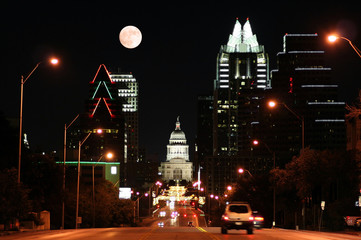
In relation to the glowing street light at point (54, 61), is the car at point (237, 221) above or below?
below

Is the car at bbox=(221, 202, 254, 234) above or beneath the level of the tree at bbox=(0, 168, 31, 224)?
beneath

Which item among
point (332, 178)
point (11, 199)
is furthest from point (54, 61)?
point (332, 178)

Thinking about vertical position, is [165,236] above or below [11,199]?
below

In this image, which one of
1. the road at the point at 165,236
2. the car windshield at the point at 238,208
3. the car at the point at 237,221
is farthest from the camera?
the car windshield at the point at 238,208

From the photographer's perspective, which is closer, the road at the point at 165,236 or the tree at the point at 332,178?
the road at the point at 165,236

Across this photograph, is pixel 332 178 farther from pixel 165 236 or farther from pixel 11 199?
pixel 11 199

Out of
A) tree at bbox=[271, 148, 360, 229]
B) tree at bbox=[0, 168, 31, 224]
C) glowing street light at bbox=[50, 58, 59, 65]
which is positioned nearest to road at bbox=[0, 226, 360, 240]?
tree at bbox=[0, 168, 31, 224]

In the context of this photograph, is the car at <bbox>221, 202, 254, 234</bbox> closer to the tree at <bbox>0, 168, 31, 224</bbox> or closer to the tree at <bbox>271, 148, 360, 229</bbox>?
the tree at <bbox>0, 168, 31, 224</bbox>

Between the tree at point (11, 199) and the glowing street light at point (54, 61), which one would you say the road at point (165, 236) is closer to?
the tree at point (11, 199)

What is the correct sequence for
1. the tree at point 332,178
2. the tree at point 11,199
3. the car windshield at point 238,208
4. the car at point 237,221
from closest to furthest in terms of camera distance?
1. the car at point 237,221
2. the car windshield at point 238,208
3. the tree at point 11,199
4. the tree at point 332,178

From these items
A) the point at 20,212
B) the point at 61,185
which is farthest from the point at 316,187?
→ the point at 20,212

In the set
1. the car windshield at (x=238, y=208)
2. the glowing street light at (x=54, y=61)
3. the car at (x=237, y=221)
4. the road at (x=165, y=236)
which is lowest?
the road at (x=165, y=236)

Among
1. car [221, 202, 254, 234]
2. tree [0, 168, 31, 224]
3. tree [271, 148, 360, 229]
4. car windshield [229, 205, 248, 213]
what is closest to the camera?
car [221, 202, 254, 234]

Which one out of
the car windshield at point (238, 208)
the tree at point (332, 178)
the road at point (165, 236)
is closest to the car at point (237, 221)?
the car windshield at point (238, 208)
